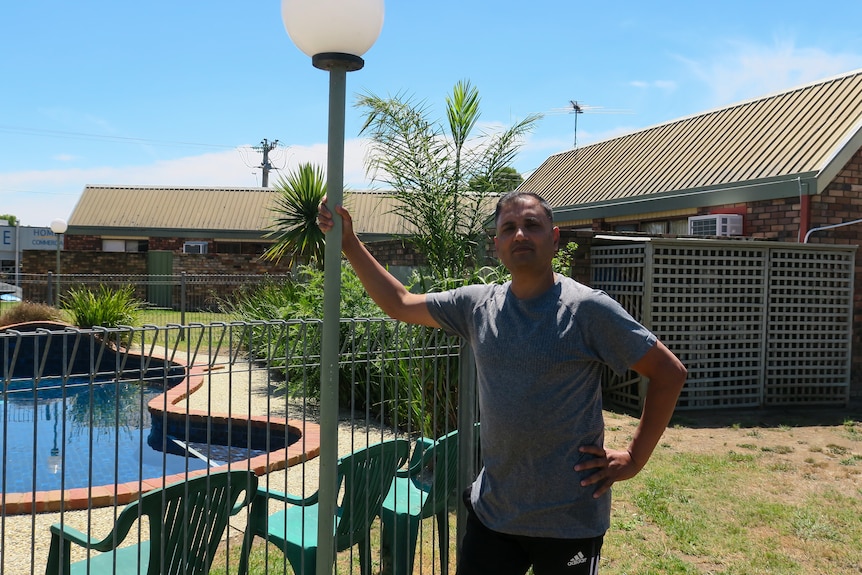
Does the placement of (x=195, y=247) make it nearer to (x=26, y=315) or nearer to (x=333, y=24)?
(x=26, y=315)

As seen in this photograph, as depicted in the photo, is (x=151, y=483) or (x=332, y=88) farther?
(x=151, y=483)

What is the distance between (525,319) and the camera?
7.75 ft

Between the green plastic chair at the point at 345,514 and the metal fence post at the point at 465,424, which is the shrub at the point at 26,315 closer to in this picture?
the green plastic chair at the point at 345,514

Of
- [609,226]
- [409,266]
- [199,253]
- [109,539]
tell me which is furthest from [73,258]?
[109,539]

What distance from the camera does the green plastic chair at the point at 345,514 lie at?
11.2 ft

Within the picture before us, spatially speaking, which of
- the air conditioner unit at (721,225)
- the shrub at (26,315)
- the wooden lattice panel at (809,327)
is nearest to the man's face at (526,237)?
the wooden lattice panel at (809,327)

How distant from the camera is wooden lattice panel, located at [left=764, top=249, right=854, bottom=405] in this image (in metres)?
10.3

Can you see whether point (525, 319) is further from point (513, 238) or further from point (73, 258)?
point (73, 258)

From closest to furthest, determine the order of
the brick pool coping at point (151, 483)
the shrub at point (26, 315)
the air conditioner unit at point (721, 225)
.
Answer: the brick pool coping at point (151, 483), the air conditioner unit at point (721, 225), the shrub at point (26, 315)

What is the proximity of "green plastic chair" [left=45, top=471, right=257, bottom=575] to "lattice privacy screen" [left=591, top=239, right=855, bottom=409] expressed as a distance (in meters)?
7.23

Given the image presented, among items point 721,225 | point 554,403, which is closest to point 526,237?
point 554,403

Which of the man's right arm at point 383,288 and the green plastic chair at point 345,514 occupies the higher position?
the man's right arm at point 383,288

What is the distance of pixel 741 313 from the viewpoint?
1015cm

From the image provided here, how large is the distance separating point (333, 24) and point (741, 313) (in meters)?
8.99
